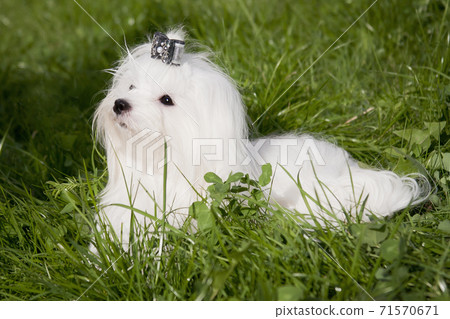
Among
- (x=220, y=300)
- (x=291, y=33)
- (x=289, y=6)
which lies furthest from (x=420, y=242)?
(x=289, y=6)

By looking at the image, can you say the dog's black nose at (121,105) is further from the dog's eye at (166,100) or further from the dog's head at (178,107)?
the dog's eye at (166,100)

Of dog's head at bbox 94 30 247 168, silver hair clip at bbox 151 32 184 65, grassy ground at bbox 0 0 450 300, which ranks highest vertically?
silver hair clip at bbox 151 32 184 65

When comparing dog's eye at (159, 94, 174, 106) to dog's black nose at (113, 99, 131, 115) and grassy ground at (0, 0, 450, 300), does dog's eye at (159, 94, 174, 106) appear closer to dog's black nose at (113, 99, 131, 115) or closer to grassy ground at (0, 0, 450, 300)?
dog's black nose at (113, 99, 131, 115)

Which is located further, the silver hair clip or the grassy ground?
the silver hair clip

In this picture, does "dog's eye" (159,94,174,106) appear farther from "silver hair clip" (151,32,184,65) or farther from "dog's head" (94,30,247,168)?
"silver hair clip" (151,32,184,65)

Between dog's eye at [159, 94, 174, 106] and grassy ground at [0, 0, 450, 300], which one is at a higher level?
dog's eye at [159, 94, 174, 106]

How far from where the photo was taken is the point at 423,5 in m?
3.45

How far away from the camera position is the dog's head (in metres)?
1.97

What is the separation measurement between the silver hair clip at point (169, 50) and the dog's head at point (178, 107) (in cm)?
2

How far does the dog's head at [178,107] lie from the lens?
1.97 m

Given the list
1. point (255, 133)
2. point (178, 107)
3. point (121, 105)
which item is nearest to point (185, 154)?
point (178, 107)

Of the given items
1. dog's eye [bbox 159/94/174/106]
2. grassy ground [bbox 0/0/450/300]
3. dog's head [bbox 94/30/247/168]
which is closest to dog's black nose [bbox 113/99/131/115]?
dog's head [bbox 94/30/247/168]

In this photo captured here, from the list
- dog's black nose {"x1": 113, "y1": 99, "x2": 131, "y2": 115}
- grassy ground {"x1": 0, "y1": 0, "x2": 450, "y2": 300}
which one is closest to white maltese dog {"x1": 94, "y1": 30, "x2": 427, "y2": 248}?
dog's black nose {"x1": 113, "y1": 99, "x2": 131, "y2": 115}

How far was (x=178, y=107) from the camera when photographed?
77.9 inches
